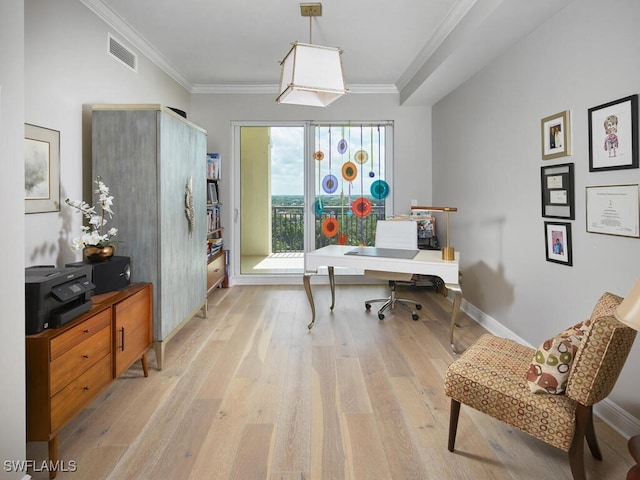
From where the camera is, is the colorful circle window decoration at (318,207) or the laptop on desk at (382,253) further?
the colorful circle window decoration at (318,207)

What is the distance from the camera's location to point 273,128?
5.82m

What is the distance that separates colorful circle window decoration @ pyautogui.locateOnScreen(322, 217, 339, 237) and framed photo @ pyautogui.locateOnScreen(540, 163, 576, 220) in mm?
3214

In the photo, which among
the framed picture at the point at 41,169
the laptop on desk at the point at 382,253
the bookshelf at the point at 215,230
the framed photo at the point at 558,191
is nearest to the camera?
the framed picture at the point at 41,169

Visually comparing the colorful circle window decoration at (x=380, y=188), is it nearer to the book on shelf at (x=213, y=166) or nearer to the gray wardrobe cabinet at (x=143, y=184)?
the book on shelf at (x=213, y=166)

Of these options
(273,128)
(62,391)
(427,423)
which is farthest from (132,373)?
(273,128)

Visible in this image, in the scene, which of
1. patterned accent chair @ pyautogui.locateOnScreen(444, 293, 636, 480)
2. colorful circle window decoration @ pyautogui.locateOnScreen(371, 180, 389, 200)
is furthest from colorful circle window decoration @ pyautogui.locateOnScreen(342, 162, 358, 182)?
patterned accent chair @ pyautogui.locateOnScreen(444, 293, 636, 480)

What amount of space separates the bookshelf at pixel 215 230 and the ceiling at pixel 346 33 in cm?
116

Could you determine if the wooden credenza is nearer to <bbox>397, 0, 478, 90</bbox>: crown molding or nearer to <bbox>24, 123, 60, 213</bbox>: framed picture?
<bbox>24, 123, 60, 213</bbox>: framed picture

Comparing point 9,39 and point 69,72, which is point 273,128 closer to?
point 69,72

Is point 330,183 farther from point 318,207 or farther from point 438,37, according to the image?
point 438,37

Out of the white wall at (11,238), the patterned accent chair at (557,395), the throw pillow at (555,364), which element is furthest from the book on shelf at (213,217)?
the throw pillow at (555,364)

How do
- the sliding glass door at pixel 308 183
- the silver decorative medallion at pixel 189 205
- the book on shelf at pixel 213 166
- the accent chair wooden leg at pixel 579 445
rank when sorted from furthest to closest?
1. the sliding glass door at pixel 308 183
2. the book on shelf at pixel 213 166
3. the silver decorative medallion at pixel 189 205
4. the accent chair wooden leg at pixel 579 445

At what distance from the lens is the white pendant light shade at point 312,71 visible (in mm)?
3008

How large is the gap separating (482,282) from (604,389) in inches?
97.2
